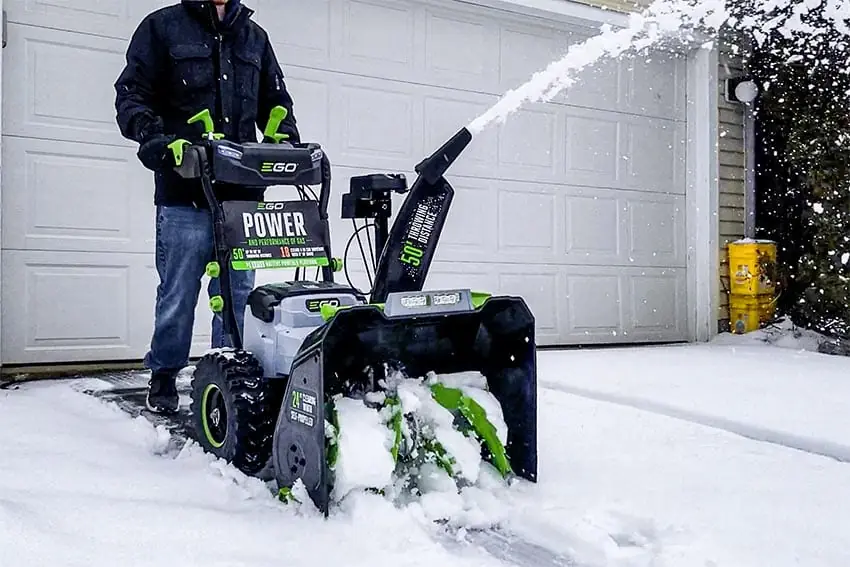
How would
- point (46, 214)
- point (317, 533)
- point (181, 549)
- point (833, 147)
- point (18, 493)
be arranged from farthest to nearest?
point (833, 147), point (46, 214), point (18, 493), point (317, 533), point (181, 549)

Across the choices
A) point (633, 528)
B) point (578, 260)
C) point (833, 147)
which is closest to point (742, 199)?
point (833, 147)

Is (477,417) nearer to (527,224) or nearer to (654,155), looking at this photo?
(527,224)

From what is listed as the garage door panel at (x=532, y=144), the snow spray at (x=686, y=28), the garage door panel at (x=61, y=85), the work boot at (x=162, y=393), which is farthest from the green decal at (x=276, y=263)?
the snow spray at (x=686, y=28)

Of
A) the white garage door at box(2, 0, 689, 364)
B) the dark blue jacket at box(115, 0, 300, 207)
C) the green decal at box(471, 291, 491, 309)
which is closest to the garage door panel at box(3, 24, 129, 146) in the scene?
the white garage door at box(2, 0, 689, 364)

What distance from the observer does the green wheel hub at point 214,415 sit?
2.52 m

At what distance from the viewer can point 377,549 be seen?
1.88 meters

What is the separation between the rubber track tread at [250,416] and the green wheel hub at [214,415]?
148 mm

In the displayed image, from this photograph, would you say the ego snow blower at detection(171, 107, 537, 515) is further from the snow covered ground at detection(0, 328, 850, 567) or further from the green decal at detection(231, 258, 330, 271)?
the snow covered ground at detection(0, 328, 850, 567)

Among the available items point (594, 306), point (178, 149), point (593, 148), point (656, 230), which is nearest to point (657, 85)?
point (593, 148)

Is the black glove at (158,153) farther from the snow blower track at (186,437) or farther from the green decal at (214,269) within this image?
the snow blower track at (186,437)

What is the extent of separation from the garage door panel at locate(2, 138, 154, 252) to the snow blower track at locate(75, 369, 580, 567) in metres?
0.82

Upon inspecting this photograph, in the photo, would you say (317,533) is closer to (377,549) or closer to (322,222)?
(377,549)

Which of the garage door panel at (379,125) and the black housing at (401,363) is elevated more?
the garage door panel at (379,125)

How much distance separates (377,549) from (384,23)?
4.54 metres
